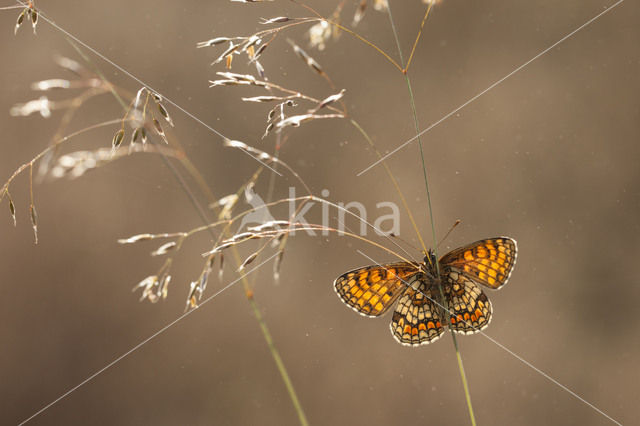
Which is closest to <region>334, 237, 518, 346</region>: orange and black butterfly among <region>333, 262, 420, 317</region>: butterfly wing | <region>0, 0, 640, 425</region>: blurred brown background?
<region>333, 262, 420, 317</region>: butterfly wing

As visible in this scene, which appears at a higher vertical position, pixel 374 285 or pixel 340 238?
pixel 374 285

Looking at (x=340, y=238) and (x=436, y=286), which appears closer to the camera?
(x=436, y=286)

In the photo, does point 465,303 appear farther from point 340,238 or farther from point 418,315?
point 340,238

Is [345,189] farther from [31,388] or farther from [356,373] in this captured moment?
[31,388]

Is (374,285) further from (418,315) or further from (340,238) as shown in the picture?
(340,238)

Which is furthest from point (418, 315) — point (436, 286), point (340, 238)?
point (340, 238)

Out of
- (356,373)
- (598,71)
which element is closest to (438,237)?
(356,373)
